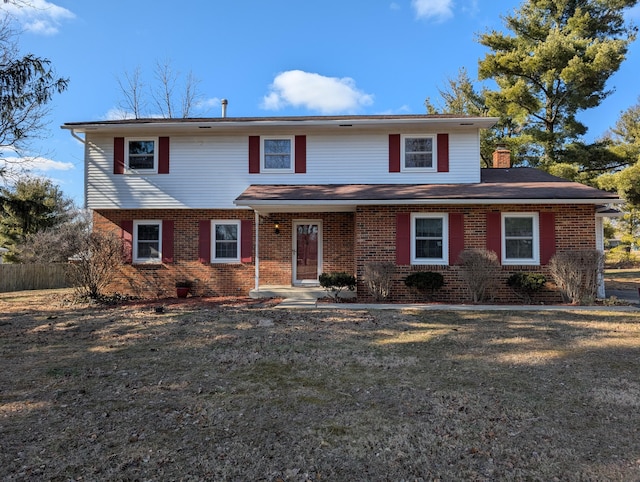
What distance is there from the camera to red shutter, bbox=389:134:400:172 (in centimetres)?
1234

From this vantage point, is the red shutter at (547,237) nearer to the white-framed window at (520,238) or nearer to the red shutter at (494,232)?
the white-framed window at (520,238)

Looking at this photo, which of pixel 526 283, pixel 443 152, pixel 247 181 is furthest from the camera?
pixel 247 181

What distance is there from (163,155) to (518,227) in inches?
431

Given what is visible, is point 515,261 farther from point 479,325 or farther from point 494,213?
point 479,325

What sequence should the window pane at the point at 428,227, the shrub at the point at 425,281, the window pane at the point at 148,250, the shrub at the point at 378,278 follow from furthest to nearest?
the window pane at the point at 148,250, the window pane at the point at 428,227, the shrub at the point at 425,281, the shrub at the point at 378,278

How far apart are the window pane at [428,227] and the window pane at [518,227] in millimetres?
1837

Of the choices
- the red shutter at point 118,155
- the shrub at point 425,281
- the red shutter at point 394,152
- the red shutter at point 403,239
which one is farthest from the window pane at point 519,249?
the red shutter at point 118,155

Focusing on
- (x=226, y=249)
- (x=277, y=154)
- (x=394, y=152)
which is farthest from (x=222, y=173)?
(x=394, y=152)

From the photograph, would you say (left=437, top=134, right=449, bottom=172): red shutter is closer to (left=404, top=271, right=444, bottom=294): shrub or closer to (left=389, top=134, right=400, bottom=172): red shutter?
(left=389, top=134, right=400, bottom=172): red shutter

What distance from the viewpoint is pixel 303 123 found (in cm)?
1214

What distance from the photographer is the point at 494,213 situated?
10828 millimetres

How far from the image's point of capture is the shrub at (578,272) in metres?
9.63

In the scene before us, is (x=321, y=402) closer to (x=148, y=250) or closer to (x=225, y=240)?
(x=225, y=240)

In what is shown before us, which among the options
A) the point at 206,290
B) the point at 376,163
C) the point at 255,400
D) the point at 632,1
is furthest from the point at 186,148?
the point at 632,1
